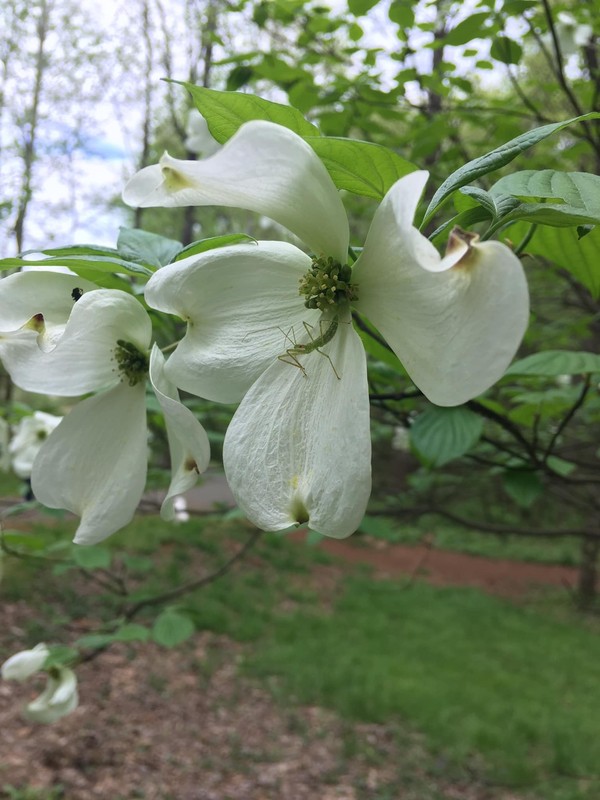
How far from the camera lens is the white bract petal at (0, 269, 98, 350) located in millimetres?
460

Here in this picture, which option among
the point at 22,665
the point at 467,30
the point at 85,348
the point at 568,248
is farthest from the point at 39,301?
the point at 467,30

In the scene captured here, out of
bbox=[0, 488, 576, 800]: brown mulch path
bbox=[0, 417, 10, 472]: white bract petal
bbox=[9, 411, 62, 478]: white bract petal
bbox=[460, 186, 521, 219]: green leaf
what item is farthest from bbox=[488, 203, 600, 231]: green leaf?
bbox=[0, 488, 576, 800]: brown mulch path

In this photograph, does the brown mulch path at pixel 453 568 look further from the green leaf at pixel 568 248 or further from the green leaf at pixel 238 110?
the green leaf at pixel 238 110

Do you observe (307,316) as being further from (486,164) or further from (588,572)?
(588,572)

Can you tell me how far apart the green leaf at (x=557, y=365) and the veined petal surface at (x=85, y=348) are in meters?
0.46

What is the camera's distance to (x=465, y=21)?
1247 millimetres

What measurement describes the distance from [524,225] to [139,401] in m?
0.38

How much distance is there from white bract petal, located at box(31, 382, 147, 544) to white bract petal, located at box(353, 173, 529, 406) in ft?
0.77

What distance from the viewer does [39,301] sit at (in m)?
0.48

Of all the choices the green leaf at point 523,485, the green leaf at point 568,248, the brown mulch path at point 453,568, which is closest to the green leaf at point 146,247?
the green leaf at point 568,248

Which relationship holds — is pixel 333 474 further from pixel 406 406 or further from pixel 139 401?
pixel 406 406

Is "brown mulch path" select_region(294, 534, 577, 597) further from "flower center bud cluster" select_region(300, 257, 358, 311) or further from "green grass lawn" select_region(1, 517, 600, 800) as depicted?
"flower center bud cluster" select_region(300, 257, 358, 311)

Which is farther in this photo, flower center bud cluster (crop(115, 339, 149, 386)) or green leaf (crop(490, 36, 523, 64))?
green leaf (crop(490, 36, 523, 64))

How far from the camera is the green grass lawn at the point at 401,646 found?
123 inches
